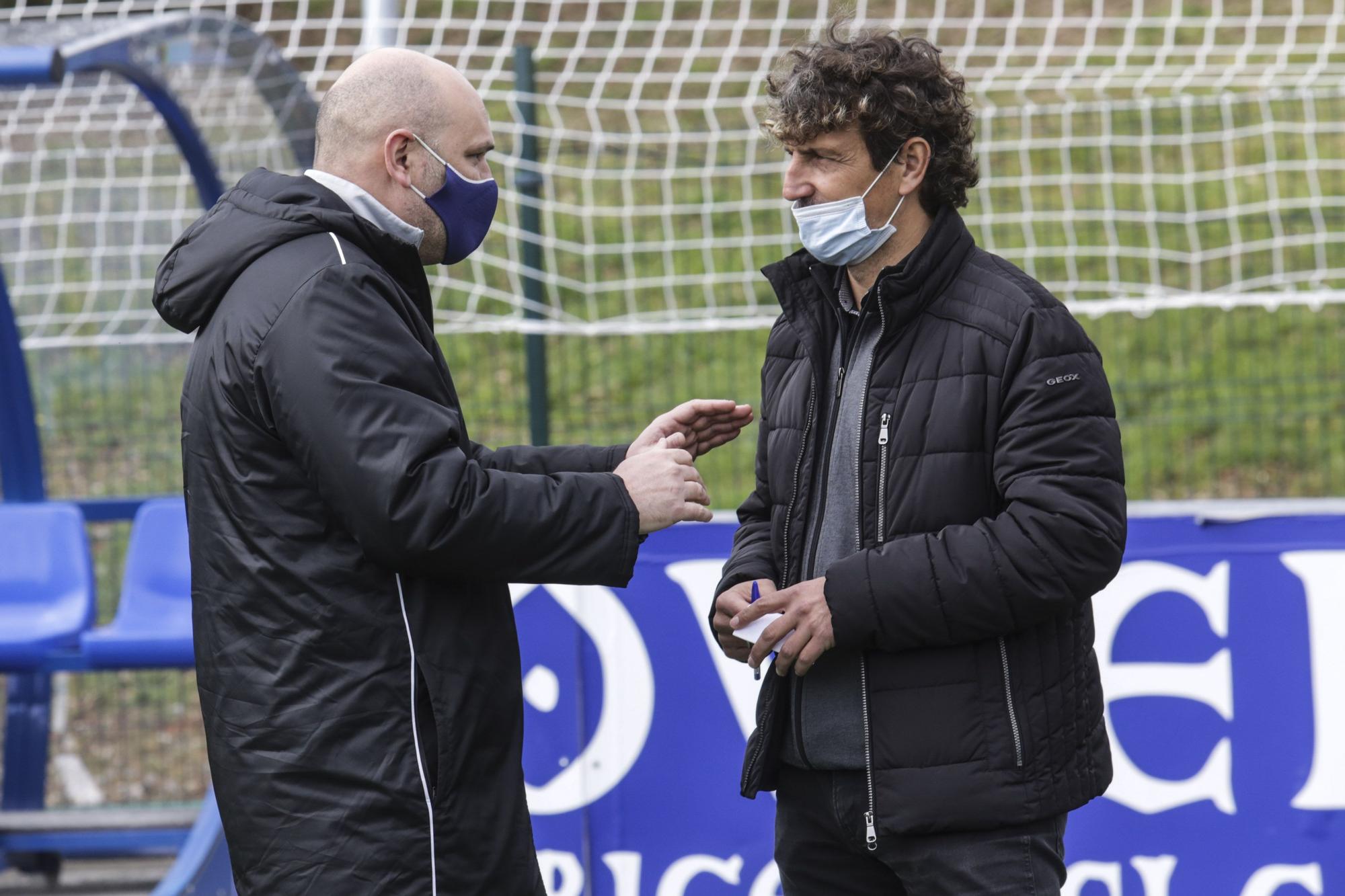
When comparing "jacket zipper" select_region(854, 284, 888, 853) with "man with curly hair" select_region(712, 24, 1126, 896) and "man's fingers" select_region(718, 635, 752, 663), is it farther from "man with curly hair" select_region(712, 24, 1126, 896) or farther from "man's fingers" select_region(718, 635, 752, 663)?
"man's fingers" select_region(718, 635, 752, 663)

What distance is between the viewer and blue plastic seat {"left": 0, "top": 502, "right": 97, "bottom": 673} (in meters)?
5.24

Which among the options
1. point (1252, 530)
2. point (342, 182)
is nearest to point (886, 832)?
point (342, 182)

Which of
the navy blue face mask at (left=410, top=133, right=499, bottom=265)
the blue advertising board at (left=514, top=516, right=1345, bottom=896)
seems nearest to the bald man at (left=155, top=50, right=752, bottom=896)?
the navy blue face mask at (left=410, top=133, right=499, bottom=265)

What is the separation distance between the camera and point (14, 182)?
7309 mm

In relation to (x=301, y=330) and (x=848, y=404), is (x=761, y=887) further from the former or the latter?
(x=301, y=330)

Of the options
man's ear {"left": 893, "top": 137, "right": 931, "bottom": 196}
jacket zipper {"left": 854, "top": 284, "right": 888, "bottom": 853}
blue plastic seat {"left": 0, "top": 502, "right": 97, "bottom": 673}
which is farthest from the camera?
blue plastic seat {"left": 0, "top": 502, "right": 97, "bottom": 673}

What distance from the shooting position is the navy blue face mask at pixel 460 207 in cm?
261

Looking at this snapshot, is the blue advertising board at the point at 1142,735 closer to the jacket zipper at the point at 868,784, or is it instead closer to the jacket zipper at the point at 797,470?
the jacket zipper at the point at 797,470

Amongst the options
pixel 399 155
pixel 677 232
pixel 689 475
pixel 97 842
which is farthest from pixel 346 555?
pixel 677 232

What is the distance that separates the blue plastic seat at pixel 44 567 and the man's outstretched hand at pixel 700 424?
3.07 m

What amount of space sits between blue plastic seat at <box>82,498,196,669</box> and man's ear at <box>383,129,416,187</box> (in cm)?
270

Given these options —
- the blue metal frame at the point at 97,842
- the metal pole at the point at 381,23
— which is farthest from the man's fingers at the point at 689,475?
the metal pole at the point at 381,23

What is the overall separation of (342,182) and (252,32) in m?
2.86

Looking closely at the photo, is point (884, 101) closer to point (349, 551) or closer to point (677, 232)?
point (349, 551)
